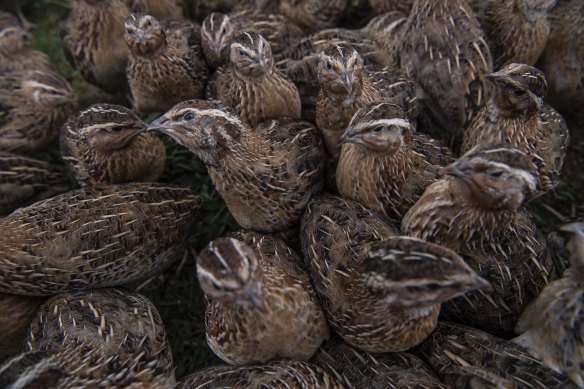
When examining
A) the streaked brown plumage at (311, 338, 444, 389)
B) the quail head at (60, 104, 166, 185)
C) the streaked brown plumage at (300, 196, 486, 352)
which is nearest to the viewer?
the streaked brown plumage at (300, 196, 486, 352)

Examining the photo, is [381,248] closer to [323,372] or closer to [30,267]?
[323,372]

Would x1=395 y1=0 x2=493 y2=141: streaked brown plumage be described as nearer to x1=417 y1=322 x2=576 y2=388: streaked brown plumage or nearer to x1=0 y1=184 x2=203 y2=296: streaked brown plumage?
x1=417 y1=322 x2=576 y2=388: streaked brown plumage

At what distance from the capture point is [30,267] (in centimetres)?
367

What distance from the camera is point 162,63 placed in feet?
14.8

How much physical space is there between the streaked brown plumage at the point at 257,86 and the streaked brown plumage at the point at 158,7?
150 cm

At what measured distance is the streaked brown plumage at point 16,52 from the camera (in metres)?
5.21

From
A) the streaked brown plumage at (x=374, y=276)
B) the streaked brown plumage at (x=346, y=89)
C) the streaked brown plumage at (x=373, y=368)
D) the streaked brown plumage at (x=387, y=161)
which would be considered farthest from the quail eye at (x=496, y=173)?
the streaked brown plumage at (x=373, y=368)

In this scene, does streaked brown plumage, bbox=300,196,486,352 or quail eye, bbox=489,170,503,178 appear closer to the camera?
streaked brown plumage, bbox=300,196,486,352

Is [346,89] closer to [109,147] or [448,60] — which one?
[448,60]

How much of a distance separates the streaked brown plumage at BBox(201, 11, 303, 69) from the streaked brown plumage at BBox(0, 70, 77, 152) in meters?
1.46

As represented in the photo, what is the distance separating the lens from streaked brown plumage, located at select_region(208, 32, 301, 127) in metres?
3.92

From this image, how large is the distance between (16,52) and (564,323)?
5323 mm

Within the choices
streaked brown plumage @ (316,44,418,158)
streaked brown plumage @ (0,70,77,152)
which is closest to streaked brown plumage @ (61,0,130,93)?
streaked brown plumage @ (0,70,77,152)

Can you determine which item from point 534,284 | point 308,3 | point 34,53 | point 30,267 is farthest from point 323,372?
point 34,53
